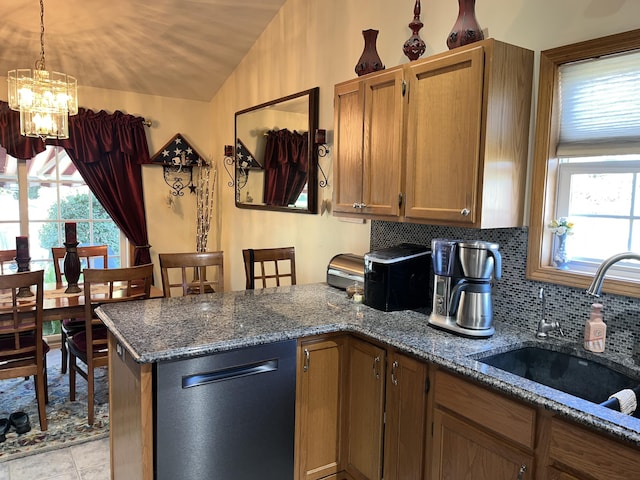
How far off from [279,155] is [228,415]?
2380 mm

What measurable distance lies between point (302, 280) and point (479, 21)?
2.16 metres

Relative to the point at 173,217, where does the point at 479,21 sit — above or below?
above

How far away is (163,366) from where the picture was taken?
174cm

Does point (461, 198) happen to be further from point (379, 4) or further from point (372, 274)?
point (379, 4)

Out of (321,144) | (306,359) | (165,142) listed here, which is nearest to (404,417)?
(306,359)

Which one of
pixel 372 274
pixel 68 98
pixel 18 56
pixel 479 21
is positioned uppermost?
pixel 18 56

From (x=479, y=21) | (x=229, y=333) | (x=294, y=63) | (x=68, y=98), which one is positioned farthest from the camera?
(x=294, y=63)

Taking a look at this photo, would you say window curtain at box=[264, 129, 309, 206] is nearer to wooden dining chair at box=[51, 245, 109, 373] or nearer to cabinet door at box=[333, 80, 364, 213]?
cabinet door at box=[333, 80, 364, 213]

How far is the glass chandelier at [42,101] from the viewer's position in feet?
9.88

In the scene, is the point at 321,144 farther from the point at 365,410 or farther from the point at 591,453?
the point at 591,453

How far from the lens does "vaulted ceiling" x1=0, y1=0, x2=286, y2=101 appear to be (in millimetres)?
3506

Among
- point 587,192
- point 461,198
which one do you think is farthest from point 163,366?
point 587,192

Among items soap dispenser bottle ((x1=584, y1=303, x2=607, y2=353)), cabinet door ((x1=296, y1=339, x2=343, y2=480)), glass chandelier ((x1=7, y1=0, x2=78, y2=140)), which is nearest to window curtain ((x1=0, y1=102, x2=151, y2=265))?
glass chandelier ((x1=7, y1=0, x2=78, y2=140))

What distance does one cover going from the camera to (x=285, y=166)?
3.78 metres
